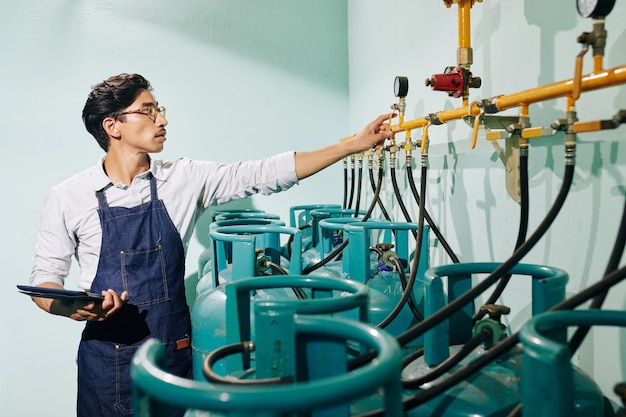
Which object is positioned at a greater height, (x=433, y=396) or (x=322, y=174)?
(x=322, y=174)

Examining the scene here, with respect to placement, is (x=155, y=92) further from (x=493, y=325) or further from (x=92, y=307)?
(x=493, y=325)

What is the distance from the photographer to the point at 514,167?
949 millimetres

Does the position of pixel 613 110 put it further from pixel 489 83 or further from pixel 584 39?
pixel 489 83

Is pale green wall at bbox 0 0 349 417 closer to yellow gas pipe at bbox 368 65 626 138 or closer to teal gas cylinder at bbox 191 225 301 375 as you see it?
teal gas cylinder at bbox 191 225 301 375

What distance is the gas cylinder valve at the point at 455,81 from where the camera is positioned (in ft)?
3.17

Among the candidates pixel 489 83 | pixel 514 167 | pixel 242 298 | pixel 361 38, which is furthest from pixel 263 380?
pixel 361 38

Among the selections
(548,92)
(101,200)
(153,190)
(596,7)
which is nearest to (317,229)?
(153,190)

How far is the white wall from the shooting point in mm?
752

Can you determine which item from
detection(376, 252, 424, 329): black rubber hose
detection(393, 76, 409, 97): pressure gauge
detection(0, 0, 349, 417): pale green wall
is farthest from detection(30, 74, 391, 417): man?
detection(0, 0, 349, 417): pale green wall

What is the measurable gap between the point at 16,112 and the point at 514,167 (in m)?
1.89

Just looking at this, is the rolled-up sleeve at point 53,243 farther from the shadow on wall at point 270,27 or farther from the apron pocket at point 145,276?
the shadow on wall at point 270,27

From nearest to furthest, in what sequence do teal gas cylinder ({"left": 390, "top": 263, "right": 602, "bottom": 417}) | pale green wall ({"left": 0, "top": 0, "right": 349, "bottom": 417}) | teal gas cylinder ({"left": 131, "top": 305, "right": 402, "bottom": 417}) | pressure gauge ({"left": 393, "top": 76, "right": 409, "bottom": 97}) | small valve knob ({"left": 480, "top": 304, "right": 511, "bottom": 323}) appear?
teal gas cylinder ({"left": 131, "top": 305, "right": 402, "bottom": 417}) < teal gas cylinder ({"left": 390, "top": 263, "right": 602, "bottom": 417}) < small valve knob ({"left": 480, "top": 304, "right": 511, "bottom": 323}) < pressure gauge ({"left": 393, "top": 76, "right": 409, "bottom": 97}) < pale green wall ({"left": 0, "top": 0, "right": 349, "bottom": 417})

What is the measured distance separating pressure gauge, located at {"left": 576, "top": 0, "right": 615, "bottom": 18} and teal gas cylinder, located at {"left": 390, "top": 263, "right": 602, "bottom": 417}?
30 cm

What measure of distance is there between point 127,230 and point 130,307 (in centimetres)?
18
